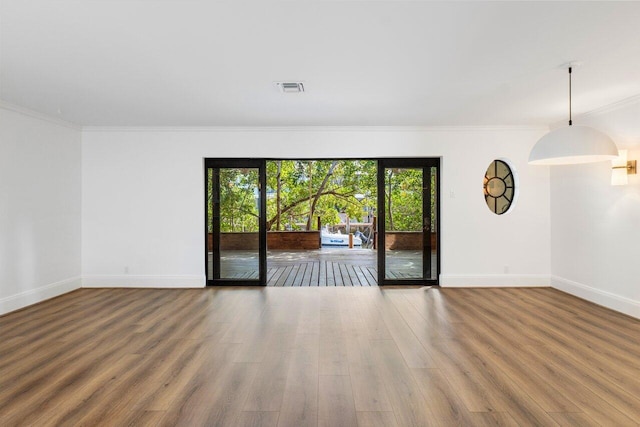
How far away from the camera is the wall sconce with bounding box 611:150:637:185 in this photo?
4326 millimetres

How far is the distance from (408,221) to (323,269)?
2.51 m

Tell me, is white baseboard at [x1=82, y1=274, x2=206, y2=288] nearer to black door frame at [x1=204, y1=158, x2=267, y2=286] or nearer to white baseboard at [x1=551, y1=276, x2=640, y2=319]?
black door frame at [x1=204, y1=158, x2=267, y2=286]

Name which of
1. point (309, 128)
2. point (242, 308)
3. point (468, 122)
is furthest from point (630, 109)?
point (242, 308)

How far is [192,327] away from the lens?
12.8ft

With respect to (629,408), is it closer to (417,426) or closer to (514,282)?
(417,426)

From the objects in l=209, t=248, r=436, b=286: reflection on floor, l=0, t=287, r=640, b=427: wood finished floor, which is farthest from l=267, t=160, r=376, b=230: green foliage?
l=0, t=287, r=640, b=427: wood finished floor

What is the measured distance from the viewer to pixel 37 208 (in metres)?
4.96

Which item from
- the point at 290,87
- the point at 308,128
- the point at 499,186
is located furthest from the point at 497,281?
the point at 290,87

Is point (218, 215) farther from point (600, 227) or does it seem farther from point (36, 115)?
point (600, 227)

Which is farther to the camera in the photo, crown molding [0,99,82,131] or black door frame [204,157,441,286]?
black door frame [204,157,441,286]

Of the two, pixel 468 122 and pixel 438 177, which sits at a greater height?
pixel 468 122

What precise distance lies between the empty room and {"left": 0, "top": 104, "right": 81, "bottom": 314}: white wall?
0.09ft

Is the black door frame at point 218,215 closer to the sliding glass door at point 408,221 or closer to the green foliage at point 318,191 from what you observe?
the sliding glass door at point 408,221

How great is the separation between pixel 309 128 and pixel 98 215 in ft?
12.0
